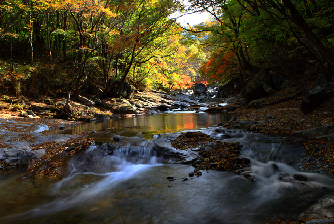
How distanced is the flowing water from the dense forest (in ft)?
17.5

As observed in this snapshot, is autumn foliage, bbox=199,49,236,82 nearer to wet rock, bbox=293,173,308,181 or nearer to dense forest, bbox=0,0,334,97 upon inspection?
dense forest, bbox=0,0,334,97

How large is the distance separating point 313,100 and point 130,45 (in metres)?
13.1

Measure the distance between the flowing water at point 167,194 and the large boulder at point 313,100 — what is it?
390cm

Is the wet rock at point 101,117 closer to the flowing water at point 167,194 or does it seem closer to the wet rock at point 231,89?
the flowing water at point 167,194

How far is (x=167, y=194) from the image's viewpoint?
3.77 meters

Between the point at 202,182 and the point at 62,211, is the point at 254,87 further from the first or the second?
the point at 62,211

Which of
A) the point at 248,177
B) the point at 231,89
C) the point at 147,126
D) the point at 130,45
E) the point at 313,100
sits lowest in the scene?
the point at 248,177

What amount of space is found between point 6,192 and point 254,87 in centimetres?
1585

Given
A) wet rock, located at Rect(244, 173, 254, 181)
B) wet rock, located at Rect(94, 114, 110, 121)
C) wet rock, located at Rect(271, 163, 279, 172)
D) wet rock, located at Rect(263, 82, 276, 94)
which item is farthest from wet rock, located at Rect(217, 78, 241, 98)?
wet rock, located at Rect(244, 173, 254, 181)

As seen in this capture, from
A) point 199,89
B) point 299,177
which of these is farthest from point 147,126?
point 199,89

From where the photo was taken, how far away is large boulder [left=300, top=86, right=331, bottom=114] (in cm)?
809

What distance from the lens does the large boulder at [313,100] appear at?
26.6 ft

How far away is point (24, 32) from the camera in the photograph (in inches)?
821

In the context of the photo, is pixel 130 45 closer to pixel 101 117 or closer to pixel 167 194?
pixel 101 117
